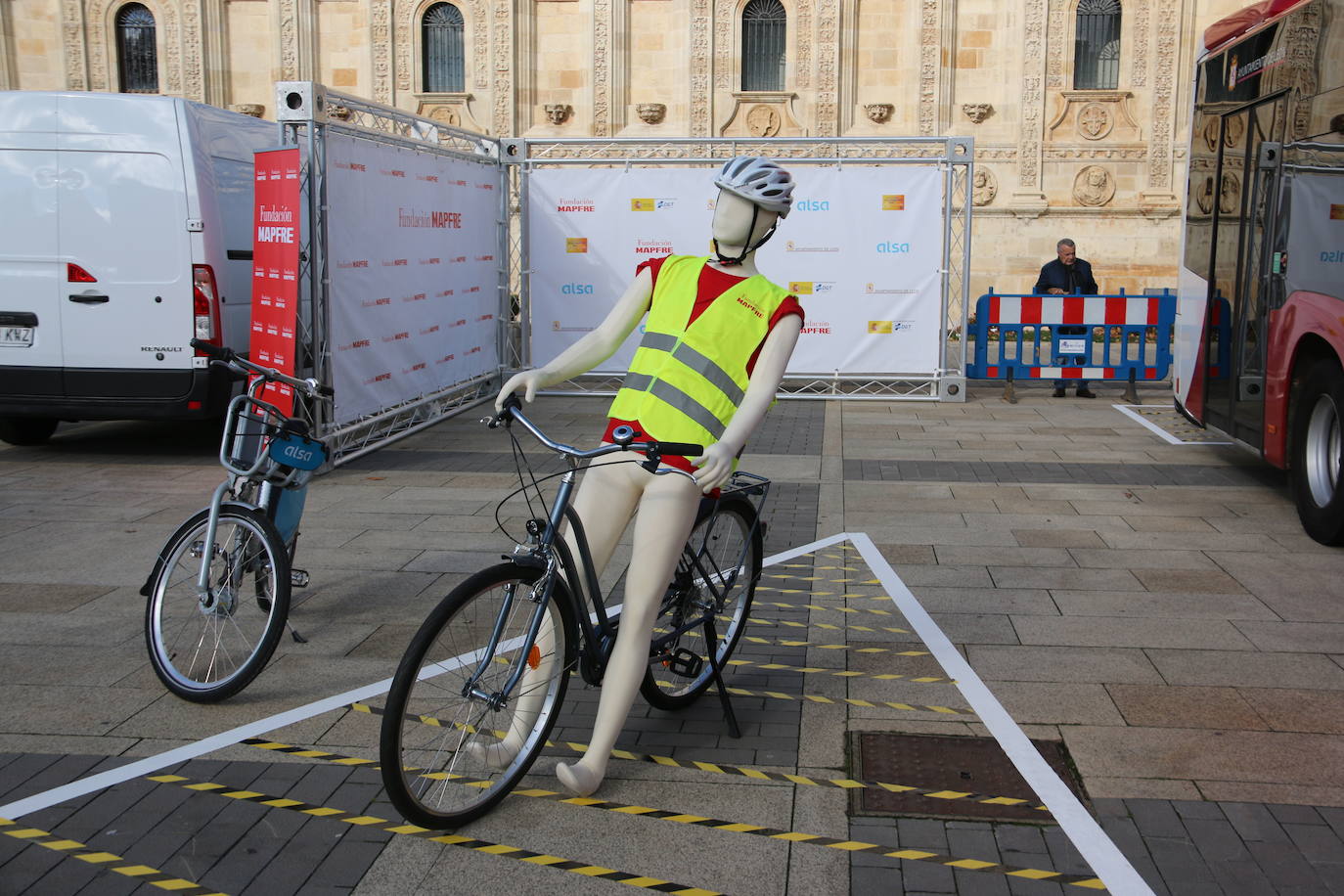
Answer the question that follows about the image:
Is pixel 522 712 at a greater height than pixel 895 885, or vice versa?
pixel 522 712

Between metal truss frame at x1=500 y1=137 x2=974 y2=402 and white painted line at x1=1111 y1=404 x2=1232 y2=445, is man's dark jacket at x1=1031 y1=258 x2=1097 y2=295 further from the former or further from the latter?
white painted line at x1=1111 y1=404 x2=1232 y2=445

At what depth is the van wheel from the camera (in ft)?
36.8

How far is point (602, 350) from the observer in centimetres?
445

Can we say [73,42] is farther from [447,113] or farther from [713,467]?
[713,467]

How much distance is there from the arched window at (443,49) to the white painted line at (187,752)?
2441 cm

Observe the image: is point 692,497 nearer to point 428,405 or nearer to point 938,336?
point 428,405

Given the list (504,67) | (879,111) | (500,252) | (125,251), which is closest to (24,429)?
(125,251)

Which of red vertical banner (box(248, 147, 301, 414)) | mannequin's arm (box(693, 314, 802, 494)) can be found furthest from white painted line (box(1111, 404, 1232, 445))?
mannequin's arm (box(693, 314, 802, 494))

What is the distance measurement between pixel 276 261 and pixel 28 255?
75.4 inches

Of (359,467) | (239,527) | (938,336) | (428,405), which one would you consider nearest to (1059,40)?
(938,336)

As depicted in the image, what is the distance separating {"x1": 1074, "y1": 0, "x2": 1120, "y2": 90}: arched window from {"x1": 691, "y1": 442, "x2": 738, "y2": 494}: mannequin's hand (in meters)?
24.7

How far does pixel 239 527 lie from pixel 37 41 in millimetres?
27812

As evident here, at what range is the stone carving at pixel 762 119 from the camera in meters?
26.9

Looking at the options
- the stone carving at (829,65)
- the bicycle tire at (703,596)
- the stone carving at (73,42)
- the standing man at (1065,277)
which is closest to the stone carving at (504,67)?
the stone carving at (829,65)
